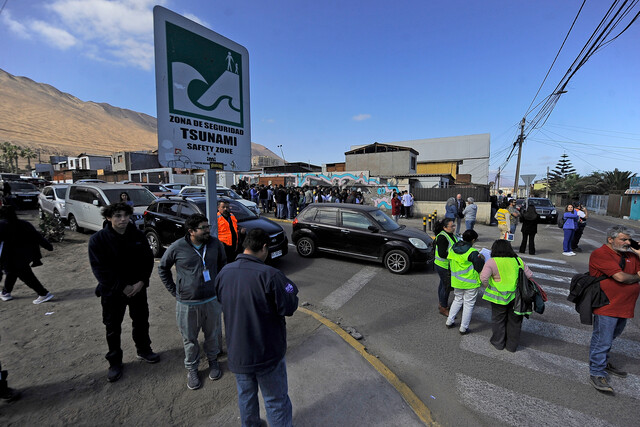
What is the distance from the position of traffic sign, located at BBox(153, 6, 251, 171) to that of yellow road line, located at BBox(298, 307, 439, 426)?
8.69ft

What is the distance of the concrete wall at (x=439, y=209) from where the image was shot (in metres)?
15.9

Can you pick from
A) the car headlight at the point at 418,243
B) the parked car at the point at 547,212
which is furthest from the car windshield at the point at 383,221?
the parked car at the point at 547,212

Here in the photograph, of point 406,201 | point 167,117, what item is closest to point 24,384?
point 167,117

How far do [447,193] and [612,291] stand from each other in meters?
15.1

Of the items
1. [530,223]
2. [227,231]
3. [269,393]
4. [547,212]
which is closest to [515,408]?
[269,393]

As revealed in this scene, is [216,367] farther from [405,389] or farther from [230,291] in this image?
[405,389]

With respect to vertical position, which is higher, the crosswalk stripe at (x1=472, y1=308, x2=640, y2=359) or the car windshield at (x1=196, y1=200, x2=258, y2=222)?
the car windshield at (x1=196, y1=200, x2=258, y2=222)

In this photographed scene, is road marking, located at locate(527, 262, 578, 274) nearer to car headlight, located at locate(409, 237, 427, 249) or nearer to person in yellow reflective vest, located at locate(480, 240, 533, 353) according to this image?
car headlight, located at locate(409, 237, 427, 249)

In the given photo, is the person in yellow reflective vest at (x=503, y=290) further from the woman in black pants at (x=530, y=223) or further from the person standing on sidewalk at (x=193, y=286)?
the woman in black pants at (x=530, y=223)

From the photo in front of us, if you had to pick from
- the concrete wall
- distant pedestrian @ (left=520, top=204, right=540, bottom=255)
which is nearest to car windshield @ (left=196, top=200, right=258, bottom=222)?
distant pedestrian @ (left=520, top=204, right=540, bottom=255)

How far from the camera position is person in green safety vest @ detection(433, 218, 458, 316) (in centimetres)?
453

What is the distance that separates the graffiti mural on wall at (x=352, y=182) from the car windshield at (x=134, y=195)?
13.0 meters

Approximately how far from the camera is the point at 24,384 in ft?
9.36

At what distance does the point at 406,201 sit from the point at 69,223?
15984mm
